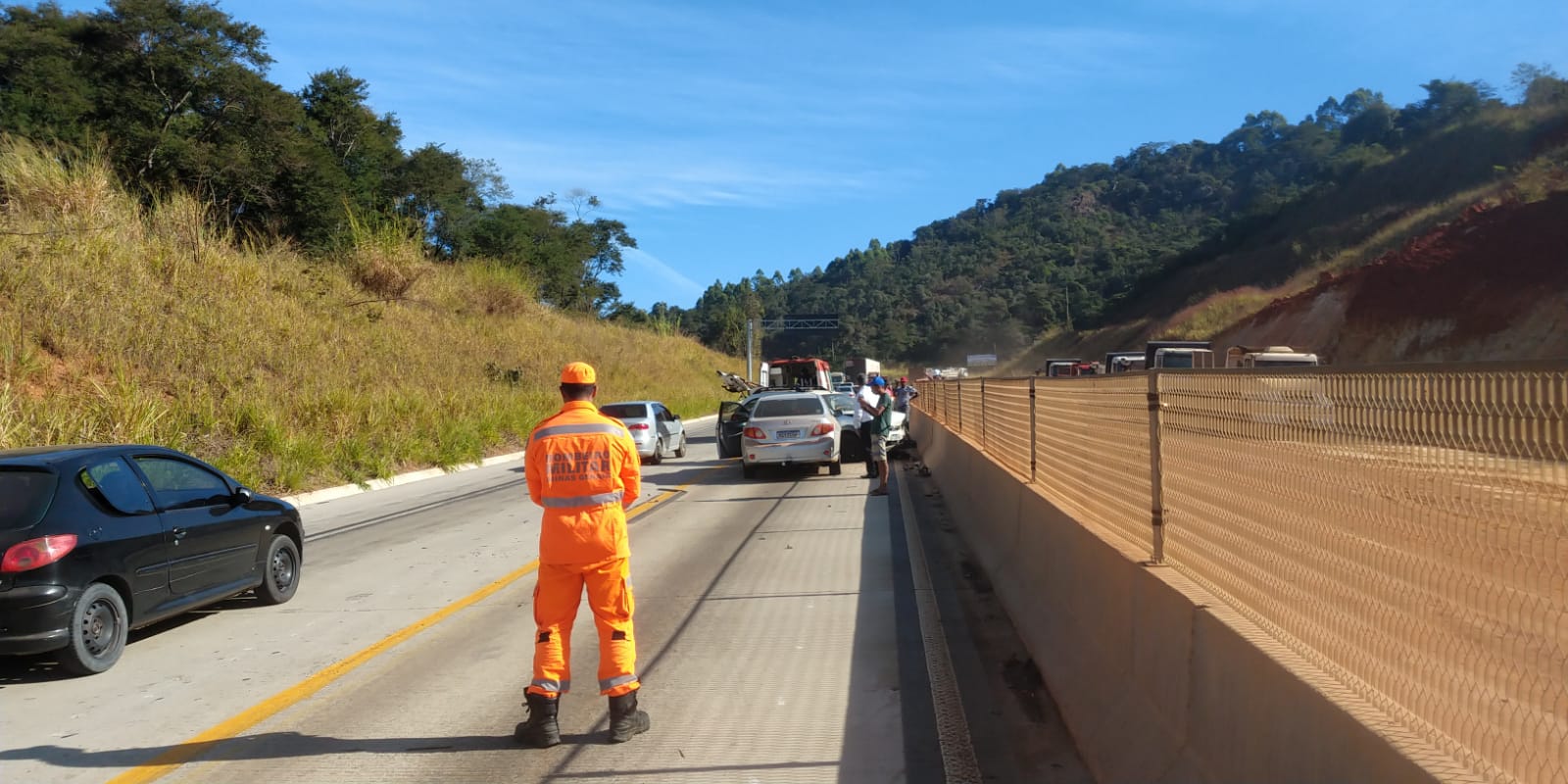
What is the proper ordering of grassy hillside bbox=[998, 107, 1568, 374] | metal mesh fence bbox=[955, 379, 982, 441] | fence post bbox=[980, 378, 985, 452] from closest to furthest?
fence post bbox=[980, 378, 985, 452], metal mesh fence bbox=[955, 379, 982, 441], grassy hillside bbox=[998, 107, 1568, 374]

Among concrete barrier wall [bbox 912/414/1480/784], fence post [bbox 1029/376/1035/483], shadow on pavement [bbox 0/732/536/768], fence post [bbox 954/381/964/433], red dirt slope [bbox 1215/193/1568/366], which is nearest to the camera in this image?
concrete barrier wall [bbox 912/414/1480/784]

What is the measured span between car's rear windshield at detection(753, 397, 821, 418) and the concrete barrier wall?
12261 mm

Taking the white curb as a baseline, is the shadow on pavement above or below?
below

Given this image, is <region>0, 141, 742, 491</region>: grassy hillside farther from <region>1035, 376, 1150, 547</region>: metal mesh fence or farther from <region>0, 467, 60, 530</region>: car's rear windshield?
<region>1035, 376, 1150, 547</region>: metal mesh fence

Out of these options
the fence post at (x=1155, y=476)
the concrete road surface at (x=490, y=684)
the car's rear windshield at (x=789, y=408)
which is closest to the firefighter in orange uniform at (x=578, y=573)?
the concrete road surface at (x=490, y=684)

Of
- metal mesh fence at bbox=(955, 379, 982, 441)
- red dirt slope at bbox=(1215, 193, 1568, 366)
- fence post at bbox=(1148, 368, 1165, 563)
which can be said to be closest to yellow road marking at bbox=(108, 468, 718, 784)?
fence post at bbox=(1148, 368, 1165, 563)


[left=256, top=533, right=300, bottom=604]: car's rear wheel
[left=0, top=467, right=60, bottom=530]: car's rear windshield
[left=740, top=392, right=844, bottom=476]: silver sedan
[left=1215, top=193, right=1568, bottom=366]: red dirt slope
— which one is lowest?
[left=256, top=533, right=300, bottom=604]: car's rear wheel

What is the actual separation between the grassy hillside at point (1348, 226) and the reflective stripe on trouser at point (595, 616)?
3911cm

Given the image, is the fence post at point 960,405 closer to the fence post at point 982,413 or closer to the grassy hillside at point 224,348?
the fence post at point 982,413

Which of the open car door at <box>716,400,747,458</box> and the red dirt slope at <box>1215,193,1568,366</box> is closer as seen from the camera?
the open car door at <box>716,400,747,458</box>

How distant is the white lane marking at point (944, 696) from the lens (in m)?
5.27

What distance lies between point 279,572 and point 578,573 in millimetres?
5264

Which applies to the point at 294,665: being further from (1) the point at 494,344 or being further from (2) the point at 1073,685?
(1) the point at 494,344

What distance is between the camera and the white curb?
17.6 metres
